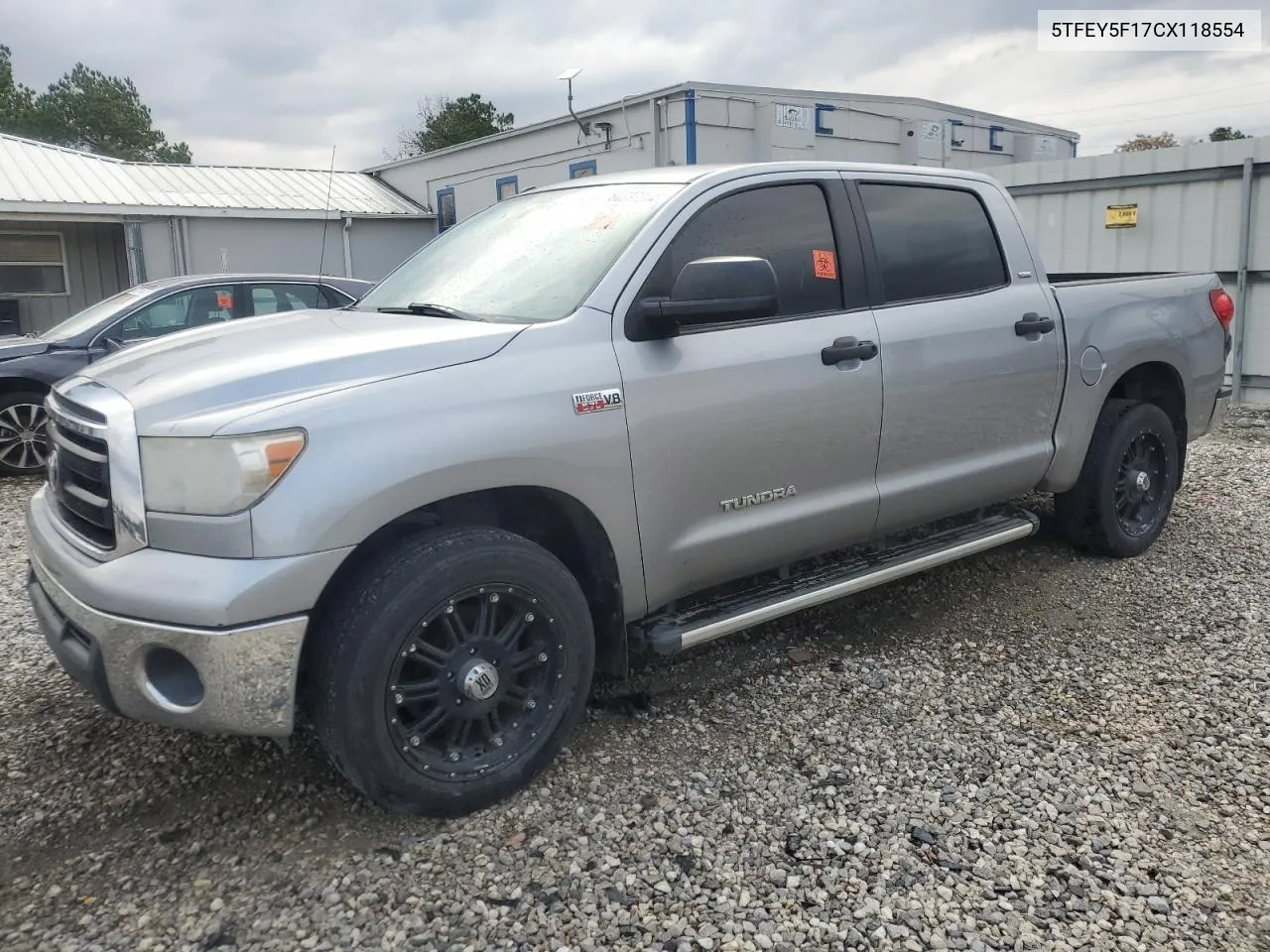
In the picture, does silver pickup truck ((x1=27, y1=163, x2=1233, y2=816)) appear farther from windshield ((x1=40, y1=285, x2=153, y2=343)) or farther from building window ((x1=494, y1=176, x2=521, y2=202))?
building window ((x1=494, y1=176, x2=521, y2=202))

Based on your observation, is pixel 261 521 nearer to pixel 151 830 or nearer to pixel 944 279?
pixel 151 830

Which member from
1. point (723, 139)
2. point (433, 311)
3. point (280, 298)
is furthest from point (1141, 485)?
point (723, 139)

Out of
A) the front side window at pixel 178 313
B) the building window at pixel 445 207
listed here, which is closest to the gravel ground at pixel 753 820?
the front side window at pixel 178 313

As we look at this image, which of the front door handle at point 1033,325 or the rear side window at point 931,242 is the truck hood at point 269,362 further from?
the front door handle at point 1033,325

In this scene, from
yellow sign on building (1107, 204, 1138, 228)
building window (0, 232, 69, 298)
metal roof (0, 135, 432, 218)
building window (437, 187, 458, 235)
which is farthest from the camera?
building window (437, 187, 458, 235)

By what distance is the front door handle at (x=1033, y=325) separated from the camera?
4.45 m

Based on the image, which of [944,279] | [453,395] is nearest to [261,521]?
[453,395]

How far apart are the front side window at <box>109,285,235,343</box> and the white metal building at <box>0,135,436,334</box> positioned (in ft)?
24.6

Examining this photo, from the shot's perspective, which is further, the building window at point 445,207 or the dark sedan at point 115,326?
the building window at point 445,207

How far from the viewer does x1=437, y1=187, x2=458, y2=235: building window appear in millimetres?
18828

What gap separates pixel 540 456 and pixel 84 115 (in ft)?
201

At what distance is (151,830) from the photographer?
297cm

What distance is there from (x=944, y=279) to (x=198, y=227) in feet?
51.9

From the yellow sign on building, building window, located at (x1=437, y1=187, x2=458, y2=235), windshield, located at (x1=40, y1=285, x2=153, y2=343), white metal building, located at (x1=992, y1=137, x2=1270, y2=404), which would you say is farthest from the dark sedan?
building window, located at (x1=437, y1=187, x2=458, y2=235)
